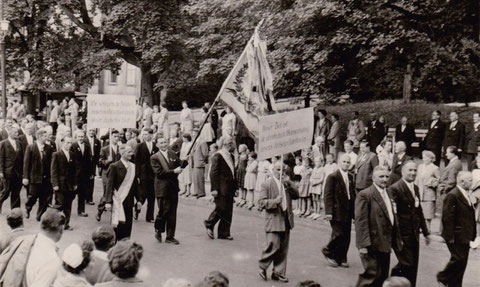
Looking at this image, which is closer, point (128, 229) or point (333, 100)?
point (128, 229)

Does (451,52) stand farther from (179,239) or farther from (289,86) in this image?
(179,239)

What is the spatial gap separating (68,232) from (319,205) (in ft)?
17.7

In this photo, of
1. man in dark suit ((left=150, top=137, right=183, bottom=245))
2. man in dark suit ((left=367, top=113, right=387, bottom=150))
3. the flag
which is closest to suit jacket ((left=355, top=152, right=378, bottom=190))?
the flag

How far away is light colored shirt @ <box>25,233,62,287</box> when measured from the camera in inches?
236

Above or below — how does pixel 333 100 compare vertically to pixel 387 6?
below

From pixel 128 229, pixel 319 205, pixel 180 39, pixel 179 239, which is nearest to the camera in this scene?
pixel 128 229

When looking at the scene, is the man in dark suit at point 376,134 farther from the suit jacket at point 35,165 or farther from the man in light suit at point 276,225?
the man in light suit at point 276,225

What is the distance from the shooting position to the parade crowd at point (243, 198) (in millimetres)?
6176

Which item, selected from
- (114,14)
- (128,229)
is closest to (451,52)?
(128,229)

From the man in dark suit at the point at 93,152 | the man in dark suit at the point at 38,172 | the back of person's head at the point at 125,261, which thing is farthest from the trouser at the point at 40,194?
the back of person's head at the point at 125,261

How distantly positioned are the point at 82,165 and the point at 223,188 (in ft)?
12.2

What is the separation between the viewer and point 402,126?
20.0m

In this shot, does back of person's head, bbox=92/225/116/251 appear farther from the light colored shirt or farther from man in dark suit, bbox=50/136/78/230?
man in dark suit, bbox=50/136/78/230

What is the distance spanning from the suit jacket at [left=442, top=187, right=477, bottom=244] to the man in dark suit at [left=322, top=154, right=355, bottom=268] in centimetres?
191
